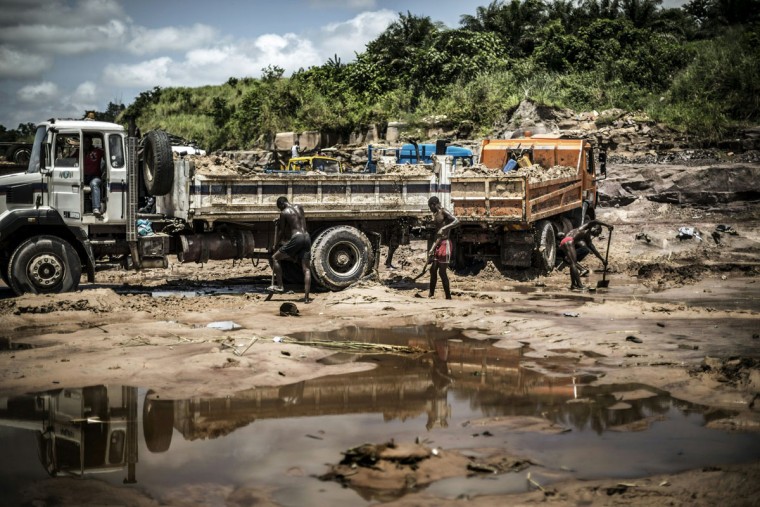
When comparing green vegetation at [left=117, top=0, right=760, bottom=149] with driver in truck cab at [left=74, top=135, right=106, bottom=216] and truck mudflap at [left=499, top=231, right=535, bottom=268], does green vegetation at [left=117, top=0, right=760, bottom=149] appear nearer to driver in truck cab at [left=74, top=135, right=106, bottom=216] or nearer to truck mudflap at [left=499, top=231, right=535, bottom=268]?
truck mudflap at [left=499, top=231, right=535, bottom=268]

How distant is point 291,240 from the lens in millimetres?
13672

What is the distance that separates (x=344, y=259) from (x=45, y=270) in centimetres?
507

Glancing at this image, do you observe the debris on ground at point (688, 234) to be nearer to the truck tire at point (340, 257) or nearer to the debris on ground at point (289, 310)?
the truck tire at point (340, 257)

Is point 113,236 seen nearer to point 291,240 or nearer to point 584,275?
point 291,240

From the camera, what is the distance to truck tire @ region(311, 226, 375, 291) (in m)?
14.7

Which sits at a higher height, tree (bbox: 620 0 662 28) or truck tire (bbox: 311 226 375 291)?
tree (bbox: 620 0 662 28)

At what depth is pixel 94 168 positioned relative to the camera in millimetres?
13680

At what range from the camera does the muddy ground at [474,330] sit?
6.76m

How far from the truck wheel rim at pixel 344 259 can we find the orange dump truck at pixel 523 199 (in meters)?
2.52

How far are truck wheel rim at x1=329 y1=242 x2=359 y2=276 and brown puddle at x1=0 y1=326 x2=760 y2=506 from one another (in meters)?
6.32

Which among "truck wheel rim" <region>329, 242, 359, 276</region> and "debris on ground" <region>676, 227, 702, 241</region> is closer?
"truck wheel rim" <region>329, 242, 359, 276</region>

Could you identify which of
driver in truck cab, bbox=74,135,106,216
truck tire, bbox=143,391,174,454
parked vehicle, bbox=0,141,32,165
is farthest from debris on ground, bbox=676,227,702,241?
truck tire, bbox=143,391,174,454

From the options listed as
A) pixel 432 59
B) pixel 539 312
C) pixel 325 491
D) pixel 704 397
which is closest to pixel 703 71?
pixel 432 59

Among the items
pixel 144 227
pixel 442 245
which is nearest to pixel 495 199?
pixel 442 245
